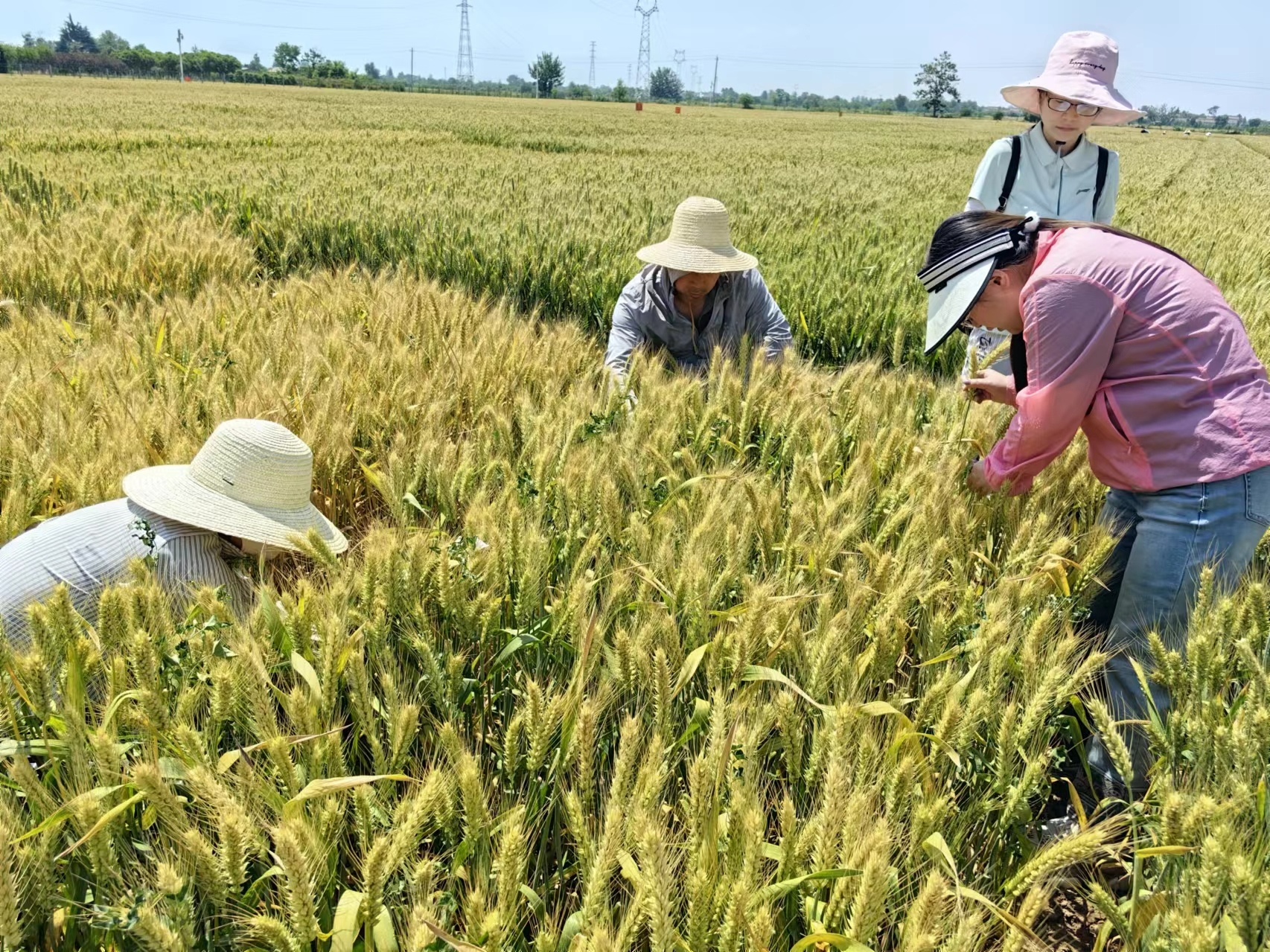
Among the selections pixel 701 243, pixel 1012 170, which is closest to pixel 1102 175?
pixel 1012 170

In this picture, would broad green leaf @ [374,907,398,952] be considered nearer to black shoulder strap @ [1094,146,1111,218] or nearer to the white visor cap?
the white visor cap

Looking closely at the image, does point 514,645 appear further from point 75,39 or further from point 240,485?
point 75,39

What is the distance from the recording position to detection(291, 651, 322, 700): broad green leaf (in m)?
1.23

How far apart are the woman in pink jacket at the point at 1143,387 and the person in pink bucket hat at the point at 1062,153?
1.17 metres

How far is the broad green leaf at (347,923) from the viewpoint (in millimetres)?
964

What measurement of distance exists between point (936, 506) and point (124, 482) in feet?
5.92

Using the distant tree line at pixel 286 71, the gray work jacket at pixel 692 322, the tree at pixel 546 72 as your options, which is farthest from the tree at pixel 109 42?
the gray work jacket at pixel 692 322

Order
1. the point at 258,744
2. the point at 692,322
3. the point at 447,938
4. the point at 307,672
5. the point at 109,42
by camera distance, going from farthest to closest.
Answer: the point at 109,42
the point at 692,322
the point at 307,672
the point at 258,744
the point at 447,938

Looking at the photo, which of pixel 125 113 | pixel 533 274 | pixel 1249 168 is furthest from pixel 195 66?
pixel 533 274

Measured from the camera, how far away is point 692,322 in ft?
12.0

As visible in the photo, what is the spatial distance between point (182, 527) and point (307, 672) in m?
0.85

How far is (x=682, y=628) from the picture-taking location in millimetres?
1564

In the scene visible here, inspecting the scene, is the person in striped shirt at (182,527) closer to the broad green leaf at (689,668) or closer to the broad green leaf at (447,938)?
the broad green leaf at (689,668)

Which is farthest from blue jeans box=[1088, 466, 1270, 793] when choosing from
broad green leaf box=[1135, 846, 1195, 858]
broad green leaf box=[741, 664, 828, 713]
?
broad green leaf box=[741, 664, 828, 713]
